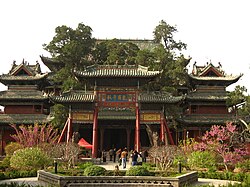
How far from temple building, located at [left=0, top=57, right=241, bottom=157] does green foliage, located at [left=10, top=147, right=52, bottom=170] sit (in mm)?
9877

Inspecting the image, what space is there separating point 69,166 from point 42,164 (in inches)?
77.1

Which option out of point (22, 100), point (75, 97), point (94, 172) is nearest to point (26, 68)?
point (22, 100)

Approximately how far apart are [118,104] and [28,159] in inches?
540

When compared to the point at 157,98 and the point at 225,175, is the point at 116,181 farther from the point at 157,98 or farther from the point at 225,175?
the point at 157,98

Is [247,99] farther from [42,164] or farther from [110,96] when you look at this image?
[42,164]

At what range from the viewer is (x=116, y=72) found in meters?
36.8

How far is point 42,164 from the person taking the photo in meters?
25.5

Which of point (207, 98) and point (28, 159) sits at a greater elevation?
point (207, 98)

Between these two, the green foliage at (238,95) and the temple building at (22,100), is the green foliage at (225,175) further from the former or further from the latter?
the temple building at (22,100)

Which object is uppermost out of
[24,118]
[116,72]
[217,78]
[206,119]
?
→ [217,78]

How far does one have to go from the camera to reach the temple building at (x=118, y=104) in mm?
36531

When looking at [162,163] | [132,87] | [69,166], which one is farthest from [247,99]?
[69,166]

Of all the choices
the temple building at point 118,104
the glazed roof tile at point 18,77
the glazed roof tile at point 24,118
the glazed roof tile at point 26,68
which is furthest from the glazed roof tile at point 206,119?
the glazed roof tile at point 26,68

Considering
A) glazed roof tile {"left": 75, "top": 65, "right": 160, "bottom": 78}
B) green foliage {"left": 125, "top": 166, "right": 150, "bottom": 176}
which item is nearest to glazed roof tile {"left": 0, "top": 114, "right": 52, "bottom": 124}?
glazed roof tile {"left": 75, "top": 65, "right": 160, "bottom": 78}
